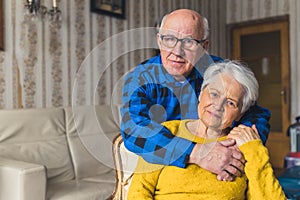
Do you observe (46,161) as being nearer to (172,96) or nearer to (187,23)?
(172,96)

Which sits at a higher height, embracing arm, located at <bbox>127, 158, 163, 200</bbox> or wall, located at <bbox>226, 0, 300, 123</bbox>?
wall, located at <bbox>226, 0, 300, 123</bbox>

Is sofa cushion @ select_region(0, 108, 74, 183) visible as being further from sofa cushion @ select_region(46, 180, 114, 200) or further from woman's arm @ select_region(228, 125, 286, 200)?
woman's arm @ select_region(228, 125, 286, 200)

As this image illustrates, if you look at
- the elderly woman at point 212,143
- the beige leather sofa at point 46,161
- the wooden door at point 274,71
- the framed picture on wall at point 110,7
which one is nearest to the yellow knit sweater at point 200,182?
the elderly woman at point 212,143

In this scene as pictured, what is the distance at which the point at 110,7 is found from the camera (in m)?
3.35

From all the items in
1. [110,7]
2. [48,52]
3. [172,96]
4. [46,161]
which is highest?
[110,7]

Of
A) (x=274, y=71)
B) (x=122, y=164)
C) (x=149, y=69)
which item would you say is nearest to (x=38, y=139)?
(x=122, y=164)

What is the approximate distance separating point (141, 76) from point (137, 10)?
2722mm

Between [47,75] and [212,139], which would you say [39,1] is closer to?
[47,75]

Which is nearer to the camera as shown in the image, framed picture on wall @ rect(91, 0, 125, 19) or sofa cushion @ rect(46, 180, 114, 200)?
sofa cushion @ rect(46, 180, 114, 200)

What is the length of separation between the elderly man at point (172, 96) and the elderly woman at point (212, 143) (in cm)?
3

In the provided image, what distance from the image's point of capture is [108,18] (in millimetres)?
3355

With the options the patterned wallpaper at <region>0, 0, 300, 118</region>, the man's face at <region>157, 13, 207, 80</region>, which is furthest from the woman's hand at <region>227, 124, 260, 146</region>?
the patterned wallpaper at <region>0, 0, 300, 118</region>

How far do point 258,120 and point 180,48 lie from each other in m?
0.35

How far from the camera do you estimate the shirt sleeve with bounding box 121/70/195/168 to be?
99 centimetres
